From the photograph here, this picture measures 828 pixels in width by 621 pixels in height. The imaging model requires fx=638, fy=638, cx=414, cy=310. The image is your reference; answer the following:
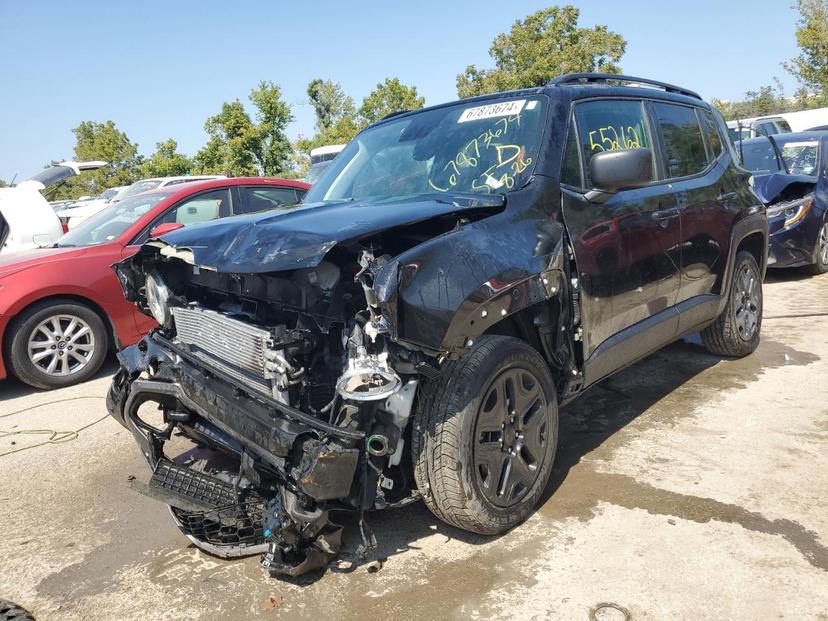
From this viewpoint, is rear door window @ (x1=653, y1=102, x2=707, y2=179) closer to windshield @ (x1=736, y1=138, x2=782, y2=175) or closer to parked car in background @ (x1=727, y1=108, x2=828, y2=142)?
windshield @ (x1=736, y1=138, x2=782, y2=175)

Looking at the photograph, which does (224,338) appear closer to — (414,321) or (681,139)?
(414,321)

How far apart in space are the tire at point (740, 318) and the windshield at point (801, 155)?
15.1 ft

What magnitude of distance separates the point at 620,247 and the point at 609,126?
0.77m

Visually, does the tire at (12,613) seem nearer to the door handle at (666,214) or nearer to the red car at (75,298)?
the red car at (75,298)

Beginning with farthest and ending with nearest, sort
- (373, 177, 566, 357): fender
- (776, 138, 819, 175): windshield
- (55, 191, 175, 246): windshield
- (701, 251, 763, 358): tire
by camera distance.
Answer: (776, 138, 819, 175): windshield < (55, 191, 175, 246): windshield < (701, 251, 763, 358): tire < (373, 177, 566, 357): fender

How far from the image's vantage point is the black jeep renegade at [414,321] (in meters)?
2.40

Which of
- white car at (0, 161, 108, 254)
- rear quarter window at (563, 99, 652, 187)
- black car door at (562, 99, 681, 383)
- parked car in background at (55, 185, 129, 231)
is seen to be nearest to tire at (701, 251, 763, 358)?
black car door at (562, 99, 681, 383)

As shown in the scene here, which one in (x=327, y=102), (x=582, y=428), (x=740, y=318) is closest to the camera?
(x=582, y=428)

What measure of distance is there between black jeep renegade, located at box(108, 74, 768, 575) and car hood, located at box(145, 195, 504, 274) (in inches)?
0.5

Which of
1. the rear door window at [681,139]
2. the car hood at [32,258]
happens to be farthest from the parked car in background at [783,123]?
the car hood at [32,258]

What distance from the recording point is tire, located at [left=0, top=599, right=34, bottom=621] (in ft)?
8.34

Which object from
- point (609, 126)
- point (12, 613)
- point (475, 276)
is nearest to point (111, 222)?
point (12, 613)

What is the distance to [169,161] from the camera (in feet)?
89.5

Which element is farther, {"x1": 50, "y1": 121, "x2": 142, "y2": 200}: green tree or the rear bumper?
{"x1": 50, "y1": 121, "x2": 142, "y2": 200}: green tree
